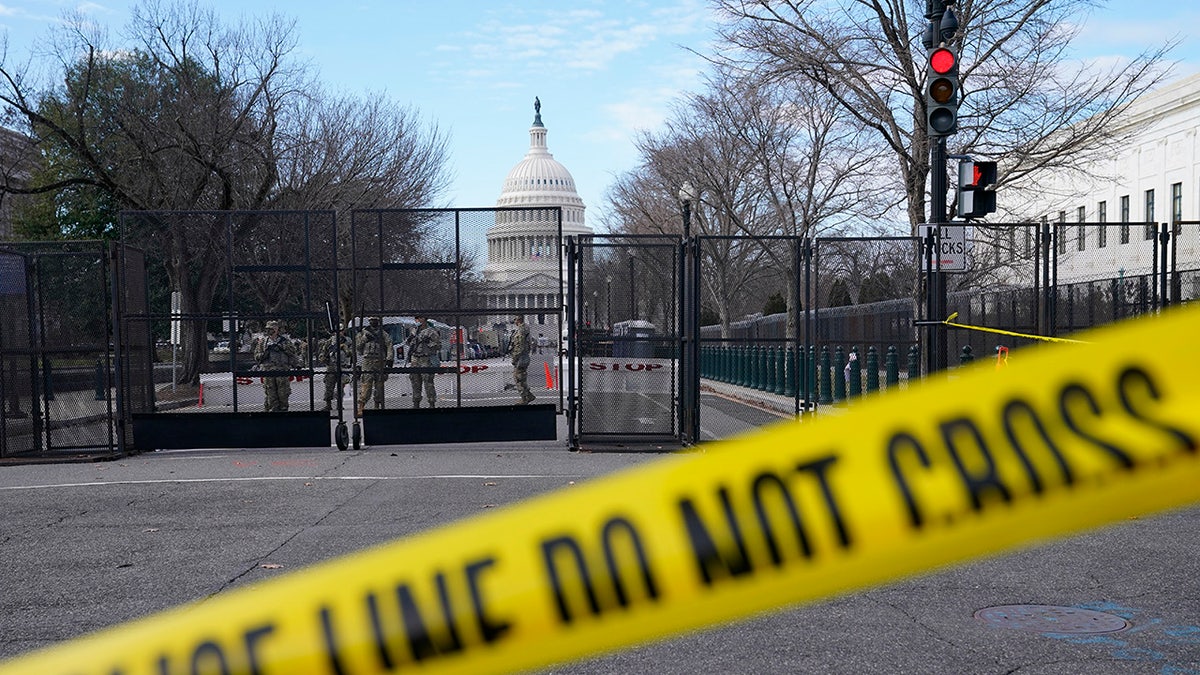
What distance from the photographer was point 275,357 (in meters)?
14.9

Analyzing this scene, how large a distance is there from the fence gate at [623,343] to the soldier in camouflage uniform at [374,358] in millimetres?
2375

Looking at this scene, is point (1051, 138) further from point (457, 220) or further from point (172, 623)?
point (172, 623)

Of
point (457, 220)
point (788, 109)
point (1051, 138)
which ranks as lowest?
point (457, 220)

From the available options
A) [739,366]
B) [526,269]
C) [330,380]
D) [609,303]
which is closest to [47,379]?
[330,380]

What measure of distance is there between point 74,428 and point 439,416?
181 inches

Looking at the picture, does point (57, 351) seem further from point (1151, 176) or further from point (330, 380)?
point (1151, 176)

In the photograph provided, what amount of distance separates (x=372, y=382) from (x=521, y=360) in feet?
6.46

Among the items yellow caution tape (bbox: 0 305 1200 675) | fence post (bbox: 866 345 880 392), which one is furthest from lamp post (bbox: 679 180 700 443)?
yellow caution tape (bbox: 0 305 1200 675)

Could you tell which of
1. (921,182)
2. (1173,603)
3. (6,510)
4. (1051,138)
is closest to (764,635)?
(1173,603)

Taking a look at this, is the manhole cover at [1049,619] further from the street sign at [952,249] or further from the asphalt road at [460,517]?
the street sign at [952,249]

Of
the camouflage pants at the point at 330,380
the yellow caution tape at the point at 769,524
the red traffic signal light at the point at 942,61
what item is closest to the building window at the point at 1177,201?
the red traffic signal light at the point at 942,61

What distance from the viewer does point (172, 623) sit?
1155mm

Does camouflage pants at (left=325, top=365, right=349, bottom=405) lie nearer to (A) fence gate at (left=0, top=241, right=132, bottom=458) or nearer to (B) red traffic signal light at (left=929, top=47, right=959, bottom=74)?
(A) fence gate at (left=0, top=241, right=132, bottom=458)

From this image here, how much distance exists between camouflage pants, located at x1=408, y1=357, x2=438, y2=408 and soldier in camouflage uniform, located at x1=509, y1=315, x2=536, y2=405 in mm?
1037
